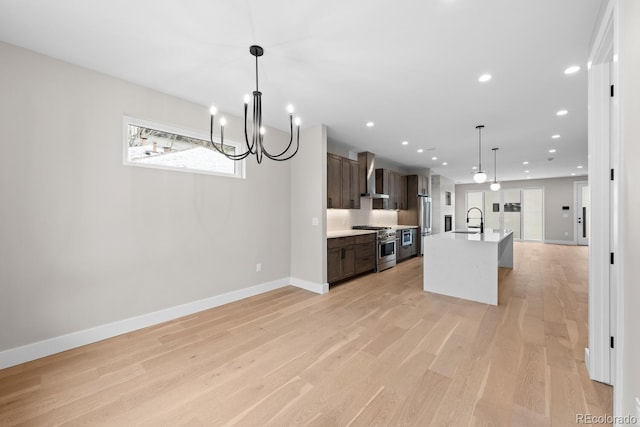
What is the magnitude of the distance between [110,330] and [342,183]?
4.10m

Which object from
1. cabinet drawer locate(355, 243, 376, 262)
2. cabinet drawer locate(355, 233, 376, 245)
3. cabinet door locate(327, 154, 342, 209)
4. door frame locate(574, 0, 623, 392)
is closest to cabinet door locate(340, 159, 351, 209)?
cabinet door locate(327, 154, 342, 209)

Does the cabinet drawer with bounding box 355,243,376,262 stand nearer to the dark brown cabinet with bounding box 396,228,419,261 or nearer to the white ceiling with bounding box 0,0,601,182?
the dark brown cabinet with bounding box 396,228,419,261

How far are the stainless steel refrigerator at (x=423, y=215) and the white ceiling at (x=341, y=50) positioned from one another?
→ 4014mm

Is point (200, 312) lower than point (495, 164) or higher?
lower

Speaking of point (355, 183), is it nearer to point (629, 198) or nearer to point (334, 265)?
point (334, 265)

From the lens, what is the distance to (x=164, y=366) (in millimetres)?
2256

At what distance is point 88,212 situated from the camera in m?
2.63

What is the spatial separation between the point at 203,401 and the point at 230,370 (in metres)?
0.37

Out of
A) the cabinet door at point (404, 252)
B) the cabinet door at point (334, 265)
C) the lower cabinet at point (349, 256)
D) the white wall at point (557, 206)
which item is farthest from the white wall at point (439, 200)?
the cabinet door at point (334, 265)

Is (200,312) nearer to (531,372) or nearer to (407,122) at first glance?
(531,372)

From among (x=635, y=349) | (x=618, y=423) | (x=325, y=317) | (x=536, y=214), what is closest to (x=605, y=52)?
(x=635, y=349)

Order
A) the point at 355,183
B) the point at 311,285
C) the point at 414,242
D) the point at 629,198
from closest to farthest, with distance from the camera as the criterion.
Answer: the point at 629,198 < the point at 311,285 < the point at 355,183 < the point at 414,242

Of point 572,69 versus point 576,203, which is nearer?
point 572,69

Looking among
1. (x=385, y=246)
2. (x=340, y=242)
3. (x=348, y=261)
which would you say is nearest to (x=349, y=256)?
Answer: (x=348, y=261)
